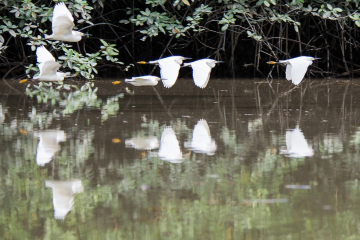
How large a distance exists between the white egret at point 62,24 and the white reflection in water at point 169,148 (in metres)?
2.03

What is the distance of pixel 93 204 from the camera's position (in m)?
1.57

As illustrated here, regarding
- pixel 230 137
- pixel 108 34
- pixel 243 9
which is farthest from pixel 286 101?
pixel 108 34

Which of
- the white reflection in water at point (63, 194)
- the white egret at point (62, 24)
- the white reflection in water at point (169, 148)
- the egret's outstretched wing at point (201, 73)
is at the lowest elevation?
the white reflection in water at point (63, 194)

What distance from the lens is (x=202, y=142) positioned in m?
2.51

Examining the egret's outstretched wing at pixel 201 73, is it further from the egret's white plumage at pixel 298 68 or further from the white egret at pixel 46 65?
the white egret at pixel 46 65

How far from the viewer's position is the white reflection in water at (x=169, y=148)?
2.17m

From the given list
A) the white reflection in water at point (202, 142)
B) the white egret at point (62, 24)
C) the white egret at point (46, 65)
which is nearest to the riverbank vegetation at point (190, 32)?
the white egret at point (62, 24)

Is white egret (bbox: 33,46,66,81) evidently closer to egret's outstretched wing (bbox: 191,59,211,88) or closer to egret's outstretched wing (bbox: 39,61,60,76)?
egret's outstretched wing (bbox: 39,61,60,76)

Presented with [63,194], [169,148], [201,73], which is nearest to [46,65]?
[201,73]

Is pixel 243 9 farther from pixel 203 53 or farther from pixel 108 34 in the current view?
pixel 108 34

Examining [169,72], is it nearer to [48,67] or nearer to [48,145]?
[48,67]

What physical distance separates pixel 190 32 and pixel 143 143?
5530 mm

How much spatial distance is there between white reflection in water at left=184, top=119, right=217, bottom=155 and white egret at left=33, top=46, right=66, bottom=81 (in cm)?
182

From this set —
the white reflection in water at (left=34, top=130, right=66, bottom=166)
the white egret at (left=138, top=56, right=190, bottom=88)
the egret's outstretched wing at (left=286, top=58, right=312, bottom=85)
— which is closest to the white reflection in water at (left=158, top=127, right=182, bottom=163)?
the white reflection in water at (left=34, top=130, right=66, bottom=166)
